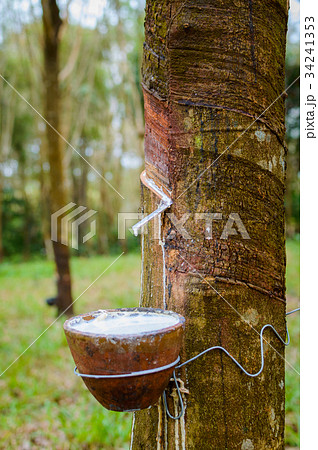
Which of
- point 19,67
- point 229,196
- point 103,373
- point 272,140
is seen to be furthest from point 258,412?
point 19,67

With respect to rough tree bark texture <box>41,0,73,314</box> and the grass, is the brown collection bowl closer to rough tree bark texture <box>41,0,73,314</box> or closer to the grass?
the grass

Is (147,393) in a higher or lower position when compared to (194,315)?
lower

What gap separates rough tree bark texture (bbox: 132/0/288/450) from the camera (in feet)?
3.22

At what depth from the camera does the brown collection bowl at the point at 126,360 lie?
82 cm

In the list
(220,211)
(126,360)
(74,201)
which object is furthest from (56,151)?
(74,201)

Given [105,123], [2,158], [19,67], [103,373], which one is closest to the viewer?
[103,373]

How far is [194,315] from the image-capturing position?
1012mm

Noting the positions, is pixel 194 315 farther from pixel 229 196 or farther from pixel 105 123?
pixel 105 123

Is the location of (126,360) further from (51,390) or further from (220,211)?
(51,390)

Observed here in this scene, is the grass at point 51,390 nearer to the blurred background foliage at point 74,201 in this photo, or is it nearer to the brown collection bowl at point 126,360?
the blurred background foliage at point 74,201

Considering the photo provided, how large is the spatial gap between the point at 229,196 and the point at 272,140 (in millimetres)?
226

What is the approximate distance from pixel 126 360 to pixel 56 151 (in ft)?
14.3

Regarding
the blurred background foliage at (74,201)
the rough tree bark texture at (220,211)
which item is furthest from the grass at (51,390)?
the rough tree bark texture at (220,211)

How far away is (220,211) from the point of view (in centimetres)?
100
